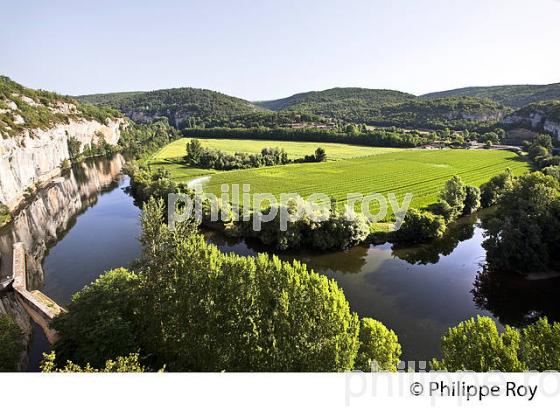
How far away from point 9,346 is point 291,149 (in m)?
78.6

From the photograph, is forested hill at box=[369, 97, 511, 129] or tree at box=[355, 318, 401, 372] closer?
tree at box=[355, 318, 401, 372]

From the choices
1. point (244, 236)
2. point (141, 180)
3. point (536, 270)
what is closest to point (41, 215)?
point (141, 180)

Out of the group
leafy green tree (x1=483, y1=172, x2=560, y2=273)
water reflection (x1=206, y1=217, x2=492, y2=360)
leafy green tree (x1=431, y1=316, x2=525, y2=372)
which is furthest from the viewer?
leafy green tree (x1=483, y1=172, x2=560, y2=273)

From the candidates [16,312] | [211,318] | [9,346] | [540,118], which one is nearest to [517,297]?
[211,318]

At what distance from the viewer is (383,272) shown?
1080 inches

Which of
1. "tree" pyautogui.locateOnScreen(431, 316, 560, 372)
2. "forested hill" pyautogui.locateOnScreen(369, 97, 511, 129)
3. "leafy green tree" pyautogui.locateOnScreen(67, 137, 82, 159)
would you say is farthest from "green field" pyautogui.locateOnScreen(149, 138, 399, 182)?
"tree" pyautogui.locateOnScreen(431, 316, 560, 372)

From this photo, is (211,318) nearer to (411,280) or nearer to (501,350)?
(501,350)

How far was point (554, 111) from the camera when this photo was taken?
300ft

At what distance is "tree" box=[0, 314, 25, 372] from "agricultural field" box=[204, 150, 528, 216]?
3199 cm

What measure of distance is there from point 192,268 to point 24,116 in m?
62.5

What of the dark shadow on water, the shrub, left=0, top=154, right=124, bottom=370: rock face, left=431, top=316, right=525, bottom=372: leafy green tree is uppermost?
left=431, top=316, right=525, bottom=372: leafy green tree

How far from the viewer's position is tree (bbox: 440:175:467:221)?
1513 inches

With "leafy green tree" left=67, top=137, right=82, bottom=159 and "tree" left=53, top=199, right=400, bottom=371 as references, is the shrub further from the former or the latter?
"leafy green tree" left=67, top=137, right=82, bottom=159
